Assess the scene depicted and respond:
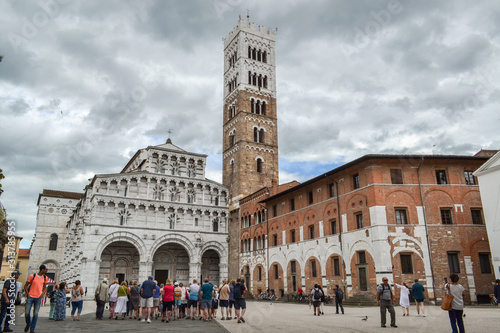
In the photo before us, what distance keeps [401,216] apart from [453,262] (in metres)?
4.19

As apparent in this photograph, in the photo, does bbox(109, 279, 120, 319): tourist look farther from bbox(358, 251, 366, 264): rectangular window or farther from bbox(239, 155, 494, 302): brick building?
bbox(358, 251, 366, 264): rectangular window

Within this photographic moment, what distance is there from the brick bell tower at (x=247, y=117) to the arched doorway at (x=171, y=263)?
5.32 m

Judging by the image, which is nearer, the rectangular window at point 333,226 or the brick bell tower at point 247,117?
the rectangular window at point 333,226

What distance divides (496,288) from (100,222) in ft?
108

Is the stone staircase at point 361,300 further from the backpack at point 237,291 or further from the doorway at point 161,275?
the doorway at point 161,275

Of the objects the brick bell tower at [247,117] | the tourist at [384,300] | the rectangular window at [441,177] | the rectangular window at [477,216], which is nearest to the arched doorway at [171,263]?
the brick bell tower at [247,117]

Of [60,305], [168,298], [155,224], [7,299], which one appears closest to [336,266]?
[168,298]

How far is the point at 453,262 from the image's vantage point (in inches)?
947

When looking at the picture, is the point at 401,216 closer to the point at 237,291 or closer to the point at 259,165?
the point at 237,291

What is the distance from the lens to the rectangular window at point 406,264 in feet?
77.7

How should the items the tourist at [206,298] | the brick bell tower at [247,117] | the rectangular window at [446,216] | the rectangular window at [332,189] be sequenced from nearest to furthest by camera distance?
the tourist at [206,298], the rectangular window at [446,216], the rectangular window at [332,189], the brick bell tower at [247,117]

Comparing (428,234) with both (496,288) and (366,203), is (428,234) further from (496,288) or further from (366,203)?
(496,288)

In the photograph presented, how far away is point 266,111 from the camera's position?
5088 cm

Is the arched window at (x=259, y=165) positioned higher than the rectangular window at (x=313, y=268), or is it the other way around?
the arched window at (x=259, y=165)
